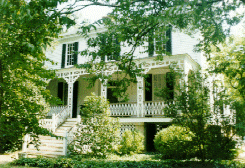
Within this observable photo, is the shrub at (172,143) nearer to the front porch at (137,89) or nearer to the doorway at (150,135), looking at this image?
the front porch at (137,89)

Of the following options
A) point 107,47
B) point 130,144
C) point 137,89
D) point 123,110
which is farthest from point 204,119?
point 123,110

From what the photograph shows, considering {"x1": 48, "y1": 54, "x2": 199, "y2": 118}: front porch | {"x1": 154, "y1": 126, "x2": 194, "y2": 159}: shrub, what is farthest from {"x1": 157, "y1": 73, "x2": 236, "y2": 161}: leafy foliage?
{"x1": 48, "y1": 54, "x2": 199, "y2": 118}: front porch

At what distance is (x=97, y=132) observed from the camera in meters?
12.0

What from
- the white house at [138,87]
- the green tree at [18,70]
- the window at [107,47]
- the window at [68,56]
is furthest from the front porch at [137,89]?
the green tree at [18,70]

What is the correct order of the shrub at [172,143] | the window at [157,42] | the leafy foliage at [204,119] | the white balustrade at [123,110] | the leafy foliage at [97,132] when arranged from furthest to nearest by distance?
the white balustrade at [123,110]
the leafy foliage at [97,132]
the shrub at [172,143]
the leafy foliage at [204,119]
the window at [157,42]

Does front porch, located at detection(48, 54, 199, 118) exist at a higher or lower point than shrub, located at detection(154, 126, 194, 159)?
higher

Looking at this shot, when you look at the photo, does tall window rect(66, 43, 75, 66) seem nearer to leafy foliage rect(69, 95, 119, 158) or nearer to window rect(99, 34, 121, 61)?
leafy foliage rect(69, 95, 119, 158)

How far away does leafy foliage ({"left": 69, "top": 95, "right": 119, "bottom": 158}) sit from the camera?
1177 cm

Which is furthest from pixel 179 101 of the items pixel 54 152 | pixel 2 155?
pixel 2 155

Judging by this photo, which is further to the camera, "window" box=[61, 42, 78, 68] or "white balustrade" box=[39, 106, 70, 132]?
"window" box=[61, 42, 78, 68]

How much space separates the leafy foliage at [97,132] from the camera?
38.6ft

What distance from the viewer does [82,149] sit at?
40.9 ft

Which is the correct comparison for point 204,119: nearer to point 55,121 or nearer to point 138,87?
point 138,87

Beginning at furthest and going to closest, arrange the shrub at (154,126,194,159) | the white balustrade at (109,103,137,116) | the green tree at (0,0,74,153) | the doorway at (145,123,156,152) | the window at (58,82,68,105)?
the window at (58,82,68,105) < the doorway at (145,123,156,152) < the white balustrade at (109,103,137,116) < the shrub at (154,126,194,159) < the green tree at (0,0,74,153)
